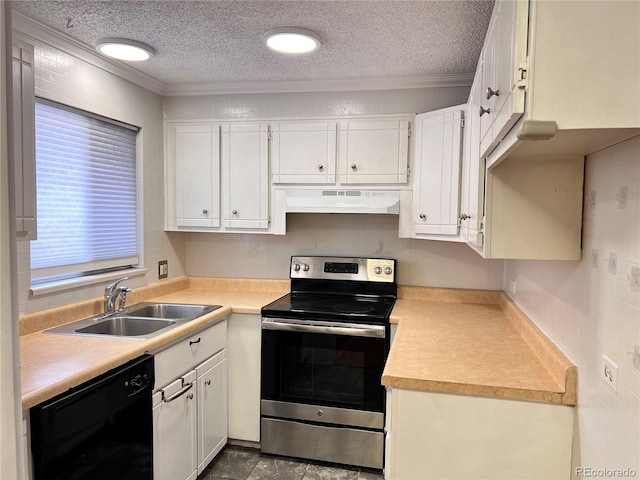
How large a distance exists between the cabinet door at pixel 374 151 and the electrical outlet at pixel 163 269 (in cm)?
140

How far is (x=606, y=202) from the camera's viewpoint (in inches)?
51.5

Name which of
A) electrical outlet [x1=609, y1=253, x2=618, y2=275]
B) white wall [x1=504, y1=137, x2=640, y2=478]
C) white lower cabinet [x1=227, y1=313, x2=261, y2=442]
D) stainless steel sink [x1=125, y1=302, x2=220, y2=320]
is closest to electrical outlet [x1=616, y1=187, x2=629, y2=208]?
white wall [x1=504, y1=137, x2=640, y2=478]

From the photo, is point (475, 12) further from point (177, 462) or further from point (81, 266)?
point (177, 462)

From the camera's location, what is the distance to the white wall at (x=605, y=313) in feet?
3.61

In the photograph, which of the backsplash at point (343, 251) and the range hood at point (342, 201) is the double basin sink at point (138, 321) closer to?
the backsplash at point (343, 251)

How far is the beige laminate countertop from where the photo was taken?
5.15ft

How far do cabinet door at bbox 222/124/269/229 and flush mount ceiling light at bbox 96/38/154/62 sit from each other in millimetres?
798

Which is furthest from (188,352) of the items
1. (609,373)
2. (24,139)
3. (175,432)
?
(609,373)

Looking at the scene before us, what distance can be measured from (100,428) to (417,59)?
238 cm

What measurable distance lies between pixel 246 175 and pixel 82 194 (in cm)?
104

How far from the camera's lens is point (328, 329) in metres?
2.60

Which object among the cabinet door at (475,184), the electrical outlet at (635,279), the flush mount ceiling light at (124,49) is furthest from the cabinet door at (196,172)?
the electrical outlet at (635,279)

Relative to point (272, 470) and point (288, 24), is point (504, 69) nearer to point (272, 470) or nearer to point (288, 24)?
point (288, 24)

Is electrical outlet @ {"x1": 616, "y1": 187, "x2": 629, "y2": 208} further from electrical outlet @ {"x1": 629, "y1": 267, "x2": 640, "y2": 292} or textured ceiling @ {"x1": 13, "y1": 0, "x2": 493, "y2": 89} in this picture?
textured ceiling @ {"x1": 13, "y1": 0, "x2": 493, "y2": 89}
